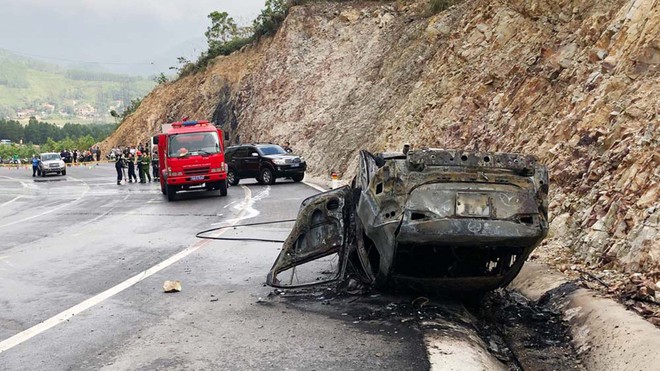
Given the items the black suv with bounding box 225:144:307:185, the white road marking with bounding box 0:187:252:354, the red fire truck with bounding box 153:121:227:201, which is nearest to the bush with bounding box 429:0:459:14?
the black suv with bounding box 225:144:307:185

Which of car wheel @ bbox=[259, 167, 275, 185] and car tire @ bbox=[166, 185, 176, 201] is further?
car wheel @ bbox=[259, 167, 275, 185]

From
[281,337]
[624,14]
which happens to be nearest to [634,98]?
[624,14]

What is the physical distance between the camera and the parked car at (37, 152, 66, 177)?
152ft

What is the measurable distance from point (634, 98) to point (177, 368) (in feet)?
27.6

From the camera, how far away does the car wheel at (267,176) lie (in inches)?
1048

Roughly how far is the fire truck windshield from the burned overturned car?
1539 cm

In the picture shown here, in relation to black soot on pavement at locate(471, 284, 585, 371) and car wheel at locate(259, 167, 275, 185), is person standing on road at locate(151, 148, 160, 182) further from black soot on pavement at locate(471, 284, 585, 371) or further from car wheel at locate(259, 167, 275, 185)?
black soot on pavement at locate(471, 284, 585, 371)

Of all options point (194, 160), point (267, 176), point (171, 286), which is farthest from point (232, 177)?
point (171, 286)

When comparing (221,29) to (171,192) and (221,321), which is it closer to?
(171,192)

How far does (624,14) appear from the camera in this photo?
44.5 ft

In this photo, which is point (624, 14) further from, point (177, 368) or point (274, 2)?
point (274, 2)

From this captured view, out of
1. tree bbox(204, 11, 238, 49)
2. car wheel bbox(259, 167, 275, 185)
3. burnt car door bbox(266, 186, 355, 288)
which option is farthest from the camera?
tree bbox(204, 11, 238, 49)

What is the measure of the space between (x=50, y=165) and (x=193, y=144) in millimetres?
28646

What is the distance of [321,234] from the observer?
7527 mm
